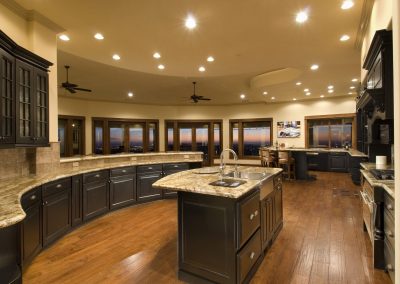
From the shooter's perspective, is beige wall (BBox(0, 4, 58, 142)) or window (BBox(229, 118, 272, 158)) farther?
window (BBox(229, 118, 272, 158))

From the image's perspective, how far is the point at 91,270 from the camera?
8.45 feet

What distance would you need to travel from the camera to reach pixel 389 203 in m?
2.22

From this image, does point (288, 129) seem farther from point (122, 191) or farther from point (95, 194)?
point (95, 194)

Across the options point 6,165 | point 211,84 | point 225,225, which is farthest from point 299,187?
point 6,165

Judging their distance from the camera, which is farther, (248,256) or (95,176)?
(95,176)

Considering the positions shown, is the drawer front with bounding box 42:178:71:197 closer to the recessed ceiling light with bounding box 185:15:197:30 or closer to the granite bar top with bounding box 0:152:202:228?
the granite bar top with bounding box 0:152:202:228

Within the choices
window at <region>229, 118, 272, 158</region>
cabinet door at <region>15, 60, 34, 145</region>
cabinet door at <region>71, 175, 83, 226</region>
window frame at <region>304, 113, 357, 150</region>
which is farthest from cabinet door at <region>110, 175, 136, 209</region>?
window frame at <region>304, 113, 357, 150</region>

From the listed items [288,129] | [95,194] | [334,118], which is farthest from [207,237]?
[334,118]

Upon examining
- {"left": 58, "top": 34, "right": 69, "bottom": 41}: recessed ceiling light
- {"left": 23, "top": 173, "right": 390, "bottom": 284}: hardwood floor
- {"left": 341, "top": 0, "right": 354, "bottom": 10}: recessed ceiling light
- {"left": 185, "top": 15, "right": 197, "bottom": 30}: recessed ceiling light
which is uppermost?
{"left": 185, "top": 15, "right": 197, "bottom": 30}: recessed ceiling light

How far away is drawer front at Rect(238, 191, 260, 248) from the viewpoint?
2.21m

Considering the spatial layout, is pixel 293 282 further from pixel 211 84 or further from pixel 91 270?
pixel 211 84

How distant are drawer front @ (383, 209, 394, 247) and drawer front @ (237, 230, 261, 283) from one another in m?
1.24

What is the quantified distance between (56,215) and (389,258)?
3.98m

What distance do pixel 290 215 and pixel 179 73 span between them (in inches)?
169
